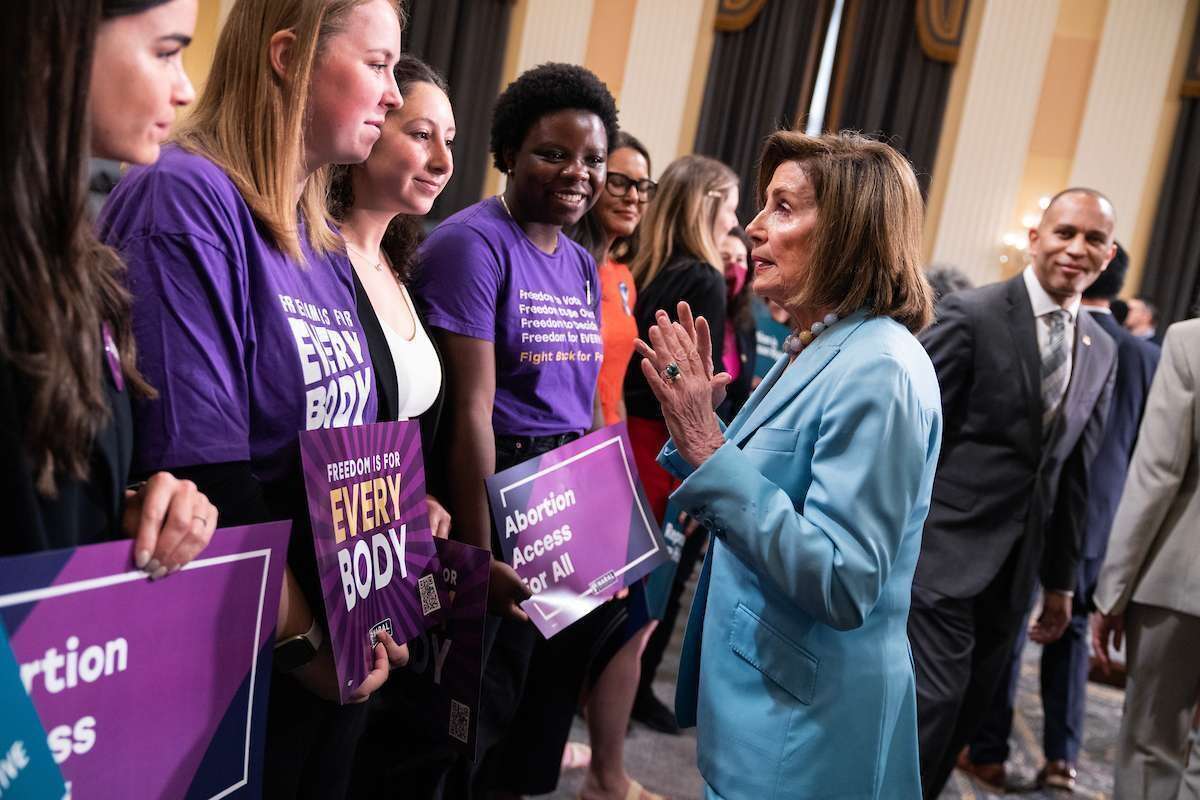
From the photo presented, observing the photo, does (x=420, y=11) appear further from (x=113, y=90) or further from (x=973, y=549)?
(x=113, y=90)

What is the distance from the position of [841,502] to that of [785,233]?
427 mm

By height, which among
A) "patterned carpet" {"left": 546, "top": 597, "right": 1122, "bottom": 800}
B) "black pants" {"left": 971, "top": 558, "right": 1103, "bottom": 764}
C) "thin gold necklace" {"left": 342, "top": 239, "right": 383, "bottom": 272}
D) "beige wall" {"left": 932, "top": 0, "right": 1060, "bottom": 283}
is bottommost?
"patterned carpet" {"left": 546, "top": 597, "right": 1122, "bottom": 800}

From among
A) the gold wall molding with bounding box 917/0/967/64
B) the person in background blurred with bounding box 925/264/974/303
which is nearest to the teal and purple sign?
the person in background blurred with bounding box 925/264/974/303

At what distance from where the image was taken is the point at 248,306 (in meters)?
1.15

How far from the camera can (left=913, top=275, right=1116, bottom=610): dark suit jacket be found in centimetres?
243

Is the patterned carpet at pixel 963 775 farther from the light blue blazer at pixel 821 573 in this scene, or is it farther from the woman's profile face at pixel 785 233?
the woman's profile face at pixel 785 233

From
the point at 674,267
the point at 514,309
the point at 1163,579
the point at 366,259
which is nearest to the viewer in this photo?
the point at 366,259

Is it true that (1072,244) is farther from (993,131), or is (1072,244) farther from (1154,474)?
(993,131)

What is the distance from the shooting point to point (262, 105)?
1203mm

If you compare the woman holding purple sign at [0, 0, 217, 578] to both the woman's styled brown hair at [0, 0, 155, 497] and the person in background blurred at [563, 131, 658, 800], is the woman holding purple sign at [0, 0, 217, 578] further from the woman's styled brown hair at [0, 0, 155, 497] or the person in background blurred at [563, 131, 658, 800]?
the person in background blurred at [563, 131, 658, 800]

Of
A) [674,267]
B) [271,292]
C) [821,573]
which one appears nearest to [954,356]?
[674,267]

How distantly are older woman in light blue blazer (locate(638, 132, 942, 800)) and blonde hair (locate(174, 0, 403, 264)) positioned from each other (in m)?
0.57

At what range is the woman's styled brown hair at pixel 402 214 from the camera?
1607mm

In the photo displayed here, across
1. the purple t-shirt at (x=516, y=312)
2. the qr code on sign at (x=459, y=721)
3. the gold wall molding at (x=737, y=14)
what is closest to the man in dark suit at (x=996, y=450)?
the purple t-shirt at (x=516, y=312)
